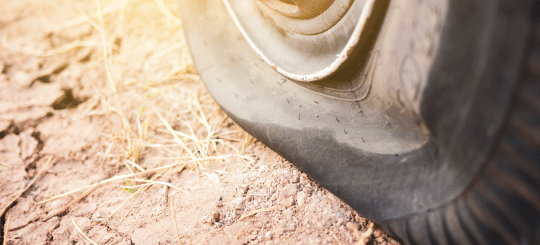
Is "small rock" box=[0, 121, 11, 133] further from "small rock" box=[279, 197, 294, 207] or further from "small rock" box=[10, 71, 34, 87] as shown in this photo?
"small rock" box=[279, 197, 294, 207]

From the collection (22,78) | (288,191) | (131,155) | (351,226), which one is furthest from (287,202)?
(22,78)

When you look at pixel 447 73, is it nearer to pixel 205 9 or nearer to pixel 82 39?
pixel 205 9

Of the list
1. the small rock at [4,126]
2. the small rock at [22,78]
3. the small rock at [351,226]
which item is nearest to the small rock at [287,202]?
the small rock at [351,226]

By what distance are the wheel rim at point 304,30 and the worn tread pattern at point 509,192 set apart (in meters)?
0.22

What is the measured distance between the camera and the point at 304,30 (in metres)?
0.63

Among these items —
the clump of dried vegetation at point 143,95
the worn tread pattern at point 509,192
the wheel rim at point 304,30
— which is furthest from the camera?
the clump of dried vegetation at point 143,95

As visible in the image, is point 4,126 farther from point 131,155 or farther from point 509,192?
point 509,192

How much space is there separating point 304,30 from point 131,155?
63cm

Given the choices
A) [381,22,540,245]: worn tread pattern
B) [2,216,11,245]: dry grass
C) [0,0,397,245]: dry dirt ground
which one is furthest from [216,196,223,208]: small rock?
[2,216,11,245]: dry grass

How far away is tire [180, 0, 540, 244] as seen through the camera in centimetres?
30

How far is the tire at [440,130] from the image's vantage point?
298 mm

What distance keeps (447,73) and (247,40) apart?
50cm

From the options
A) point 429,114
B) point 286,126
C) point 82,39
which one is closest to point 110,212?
point 286,126

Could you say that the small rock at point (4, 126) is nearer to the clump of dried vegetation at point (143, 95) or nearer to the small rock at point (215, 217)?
the clump of dried vegetation at point (143, 95)
